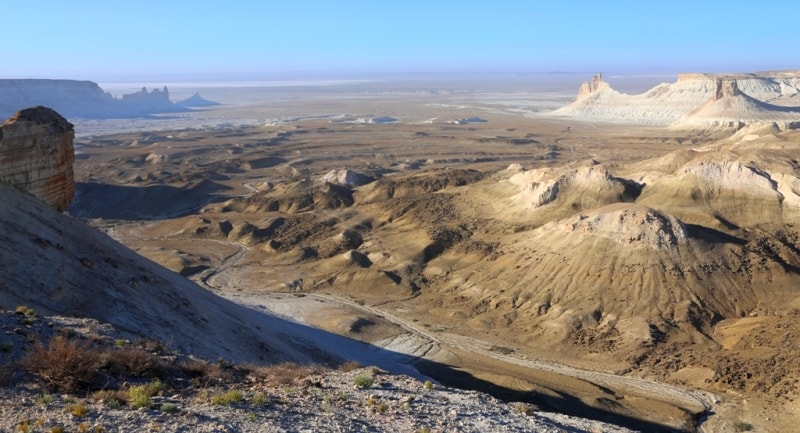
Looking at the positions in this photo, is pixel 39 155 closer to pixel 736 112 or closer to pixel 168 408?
pixel 168 408

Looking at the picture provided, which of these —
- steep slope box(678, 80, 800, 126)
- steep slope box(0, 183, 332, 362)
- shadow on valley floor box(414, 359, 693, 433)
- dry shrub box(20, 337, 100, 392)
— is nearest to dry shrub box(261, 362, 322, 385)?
dry shrub box(20, 337, 100, 392)

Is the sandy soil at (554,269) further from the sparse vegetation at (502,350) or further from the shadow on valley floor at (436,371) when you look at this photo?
the shadow on valley floor at (436,371)

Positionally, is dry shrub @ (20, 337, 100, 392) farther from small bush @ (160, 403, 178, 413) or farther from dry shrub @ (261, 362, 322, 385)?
dry shrub @ (261, 362, 322, 385)

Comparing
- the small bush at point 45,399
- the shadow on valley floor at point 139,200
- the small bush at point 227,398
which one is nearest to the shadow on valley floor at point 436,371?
the small bush at point 227,398

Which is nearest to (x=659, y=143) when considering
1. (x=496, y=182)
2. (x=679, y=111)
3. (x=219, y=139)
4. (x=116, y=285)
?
(x=679, y=111)

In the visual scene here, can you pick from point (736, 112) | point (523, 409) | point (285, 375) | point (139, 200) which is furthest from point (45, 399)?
point (736, 112)

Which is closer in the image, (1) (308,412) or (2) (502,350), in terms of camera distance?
(1) (308,412)
